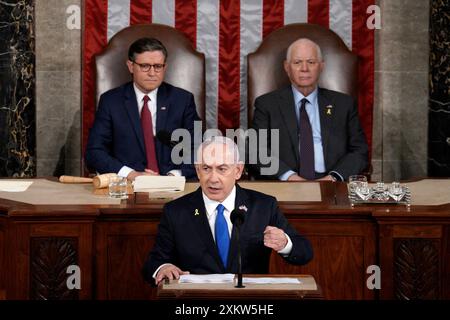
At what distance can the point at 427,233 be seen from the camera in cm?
471

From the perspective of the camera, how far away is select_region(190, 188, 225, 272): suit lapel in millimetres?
4176

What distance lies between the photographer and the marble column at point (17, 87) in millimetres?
7184

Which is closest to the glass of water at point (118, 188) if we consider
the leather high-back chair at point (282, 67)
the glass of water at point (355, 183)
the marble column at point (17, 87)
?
the glass of water at point (355, 183)

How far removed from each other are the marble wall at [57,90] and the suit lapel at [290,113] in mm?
1660

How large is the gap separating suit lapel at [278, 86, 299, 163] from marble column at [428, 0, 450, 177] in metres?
1.20

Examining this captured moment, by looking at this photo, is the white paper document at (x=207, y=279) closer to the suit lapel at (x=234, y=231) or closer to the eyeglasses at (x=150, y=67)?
the suit lapel at (x=234, y=231)

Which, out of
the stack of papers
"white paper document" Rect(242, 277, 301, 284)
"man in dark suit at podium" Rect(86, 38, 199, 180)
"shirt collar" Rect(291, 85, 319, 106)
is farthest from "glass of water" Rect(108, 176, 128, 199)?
"shirt collar" Rect(291, 85, 319, 106)

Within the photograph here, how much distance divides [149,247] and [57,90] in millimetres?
2952

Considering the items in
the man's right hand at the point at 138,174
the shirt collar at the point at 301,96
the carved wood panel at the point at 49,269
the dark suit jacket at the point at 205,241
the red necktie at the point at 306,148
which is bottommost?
the carved wood panel at the point at 49,269

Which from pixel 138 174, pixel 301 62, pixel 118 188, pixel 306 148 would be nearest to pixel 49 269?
pixel 118 188

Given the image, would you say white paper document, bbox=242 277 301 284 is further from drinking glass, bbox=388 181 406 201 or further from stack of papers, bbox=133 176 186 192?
stack of papers, bbox=133 176 186 192

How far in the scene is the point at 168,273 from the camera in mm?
3775
